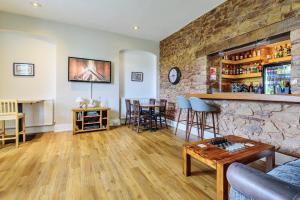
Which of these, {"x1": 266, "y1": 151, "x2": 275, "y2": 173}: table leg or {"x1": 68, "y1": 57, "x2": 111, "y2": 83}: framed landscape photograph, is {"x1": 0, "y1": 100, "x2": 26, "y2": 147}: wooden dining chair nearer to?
{"x1": 68, "y1": 57, "x2": 111, "y2": 83}: framed landscape photograph

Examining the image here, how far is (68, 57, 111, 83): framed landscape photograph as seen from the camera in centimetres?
434

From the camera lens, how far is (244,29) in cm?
289

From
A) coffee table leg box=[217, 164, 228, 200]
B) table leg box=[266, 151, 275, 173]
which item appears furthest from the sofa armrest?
table leg box=[266, 151, 275, 173]

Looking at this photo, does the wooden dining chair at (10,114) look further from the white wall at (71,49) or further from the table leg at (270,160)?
the table leg at (270,160)

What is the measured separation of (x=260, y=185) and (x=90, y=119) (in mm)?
4219

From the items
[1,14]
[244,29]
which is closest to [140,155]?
[244,29]

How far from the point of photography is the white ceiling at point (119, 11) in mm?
3238

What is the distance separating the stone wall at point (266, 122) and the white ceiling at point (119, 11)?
2.23 metres

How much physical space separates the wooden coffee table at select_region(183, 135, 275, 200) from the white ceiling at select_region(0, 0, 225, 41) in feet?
9.42

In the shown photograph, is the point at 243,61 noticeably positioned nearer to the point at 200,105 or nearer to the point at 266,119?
the point at 200,105

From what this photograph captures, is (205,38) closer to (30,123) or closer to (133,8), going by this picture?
(133,8)

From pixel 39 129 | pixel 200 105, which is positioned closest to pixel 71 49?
pixel 39 129

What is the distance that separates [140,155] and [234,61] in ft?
11.9

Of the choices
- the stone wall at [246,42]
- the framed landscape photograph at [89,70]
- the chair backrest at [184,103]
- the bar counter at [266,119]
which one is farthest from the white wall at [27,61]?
the bar counter at [266,119]
